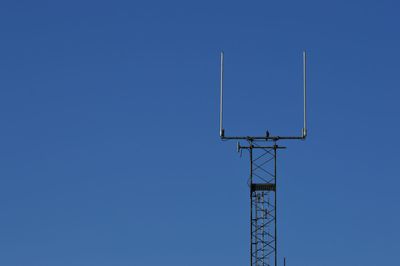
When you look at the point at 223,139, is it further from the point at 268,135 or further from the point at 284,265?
the point at 284,265

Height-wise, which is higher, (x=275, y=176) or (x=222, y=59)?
(x=222, y=59)

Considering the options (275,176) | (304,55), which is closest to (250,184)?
(275,176)

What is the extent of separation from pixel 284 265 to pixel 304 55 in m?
11.9

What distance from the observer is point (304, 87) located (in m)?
109

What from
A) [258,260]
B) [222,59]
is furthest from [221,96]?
[258,260]

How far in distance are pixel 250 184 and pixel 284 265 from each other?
25.7 ft

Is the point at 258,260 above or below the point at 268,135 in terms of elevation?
below

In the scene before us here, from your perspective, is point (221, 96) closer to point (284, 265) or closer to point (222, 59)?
point (222, 59)

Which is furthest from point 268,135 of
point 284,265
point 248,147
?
point 284,265

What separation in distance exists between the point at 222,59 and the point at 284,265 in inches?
480

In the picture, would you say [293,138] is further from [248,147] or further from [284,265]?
[284,265]

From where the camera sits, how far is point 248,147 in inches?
4181

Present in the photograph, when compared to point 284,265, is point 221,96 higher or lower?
higher

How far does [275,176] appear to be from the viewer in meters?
106
